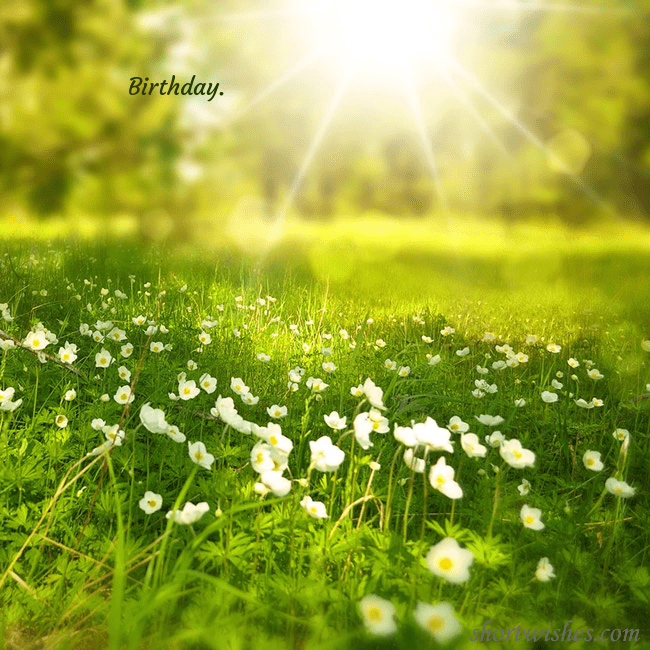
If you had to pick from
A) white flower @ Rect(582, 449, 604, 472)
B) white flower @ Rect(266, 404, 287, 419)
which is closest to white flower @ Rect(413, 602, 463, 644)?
white flower @ Rect(582, 449, 604, 472)

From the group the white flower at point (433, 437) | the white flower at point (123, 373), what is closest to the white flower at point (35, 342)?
the white flower at point (123, 373)

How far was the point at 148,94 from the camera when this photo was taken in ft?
15.8

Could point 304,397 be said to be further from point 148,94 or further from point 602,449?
point 148,94

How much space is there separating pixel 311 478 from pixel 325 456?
0.43 metres

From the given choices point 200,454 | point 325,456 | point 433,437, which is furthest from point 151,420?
point 433,437

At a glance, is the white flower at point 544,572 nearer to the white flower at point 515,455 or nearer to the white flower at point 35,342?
the white flower at point 515,455

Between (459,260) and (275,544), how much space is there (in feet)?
13.7

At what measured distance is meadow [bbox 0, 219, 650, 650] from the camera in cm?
106

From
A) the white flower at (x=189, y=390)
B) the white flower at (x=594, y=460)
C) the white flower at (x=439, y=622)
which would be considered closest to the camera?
the white flower at (x=439, y=622)

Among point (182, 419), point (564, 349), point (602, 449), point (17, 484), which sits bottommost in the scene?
point (17, 484)

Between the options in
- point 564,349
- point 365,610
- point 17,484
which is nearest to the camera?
point 365,610

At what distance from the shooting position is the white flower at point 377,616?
0.80 m

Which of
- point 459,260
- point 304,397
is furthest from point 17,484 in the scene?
point 459,260

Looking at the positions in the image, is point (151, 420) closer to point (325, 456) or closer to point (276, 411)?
point (325, 456)
